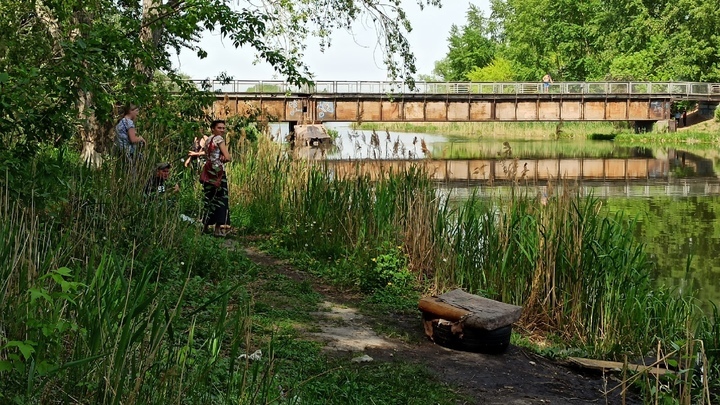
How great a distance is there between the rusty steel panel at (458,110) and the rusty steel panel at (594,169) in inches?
354

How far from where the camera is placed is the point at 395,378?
5566 mm

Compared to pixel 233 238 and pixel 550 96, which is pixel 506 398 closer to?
pixel 233 238

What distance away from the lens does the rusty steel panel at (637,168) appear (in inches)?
1102

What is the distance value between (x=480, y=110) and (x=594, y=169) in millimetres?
12605

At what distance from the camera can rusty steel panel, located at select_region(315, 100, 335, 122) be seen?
39062 millimetres

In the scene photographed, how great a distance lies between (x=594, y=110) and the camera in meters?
43.5

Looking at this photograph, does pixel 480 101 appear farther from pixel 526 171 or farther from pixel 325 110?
pixel 526 171

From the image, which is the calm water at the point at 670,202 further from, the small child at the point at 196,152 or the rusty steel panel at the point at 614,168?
the small child at the point at 196,152

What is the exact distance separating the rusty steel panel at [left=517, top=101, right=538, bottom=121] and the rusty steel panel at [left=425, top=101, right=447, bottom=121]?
166 inches

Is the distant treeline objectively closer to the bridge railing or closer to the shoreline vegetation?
the bridge railing

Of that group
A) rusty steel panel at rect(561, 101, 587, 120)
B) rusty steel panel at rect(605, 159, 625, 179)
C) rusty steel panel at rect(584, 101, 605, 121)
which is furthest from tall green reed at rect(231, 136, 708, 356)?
rusty steel panel at rect(584, 101, 605, 121)

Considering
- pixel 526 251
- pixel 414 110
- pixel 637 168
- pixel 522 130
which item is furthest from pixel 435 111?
pixel 526 251

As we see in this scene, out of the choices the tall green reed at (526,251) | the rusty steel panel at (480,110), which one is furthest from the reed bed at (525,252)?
the rusty steel panel at (480,110)

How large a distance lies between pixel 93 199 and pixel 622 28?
209 feet
